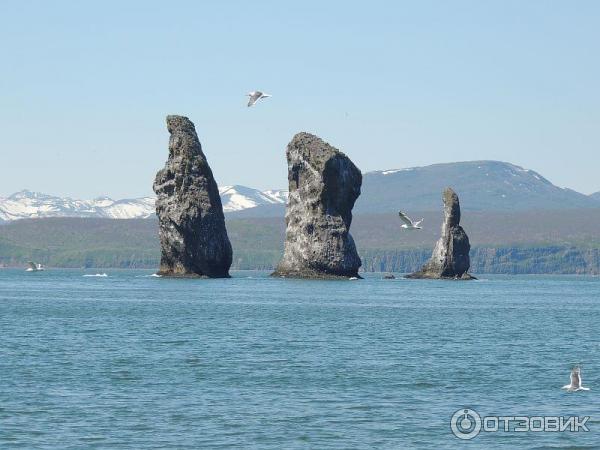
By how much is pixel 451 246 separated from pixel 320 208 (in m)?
27.3

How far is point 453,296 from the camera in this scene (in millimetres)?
133000

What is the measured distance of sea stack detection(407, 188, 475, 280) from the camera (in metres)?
179

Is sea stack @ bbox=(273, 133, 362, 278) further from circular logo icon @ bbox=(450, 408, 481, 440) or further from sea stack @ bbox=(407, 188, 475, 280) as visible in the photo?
circular logo icon @ bbox=(450, 408, 481, 440)

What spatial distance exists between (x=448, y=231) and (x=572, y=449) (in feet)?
462

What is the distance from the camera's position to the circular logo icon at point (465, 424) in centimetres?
4012

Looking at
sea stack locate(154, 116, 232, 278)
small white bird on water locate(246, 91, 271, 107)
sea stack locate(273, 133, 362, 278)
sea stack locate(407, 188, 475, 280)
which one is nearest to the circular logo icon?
small white bird on water locate(246, 91, 271, 107)

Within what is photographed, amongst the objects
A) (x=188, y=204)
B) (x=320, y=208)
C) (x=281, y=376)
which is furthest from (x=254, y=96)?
(x=320, y=208)

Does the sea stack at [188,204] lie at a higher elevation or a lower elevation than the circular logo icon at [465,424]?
higher

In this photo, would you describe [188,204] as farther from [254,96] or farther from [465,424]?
[465,424]
